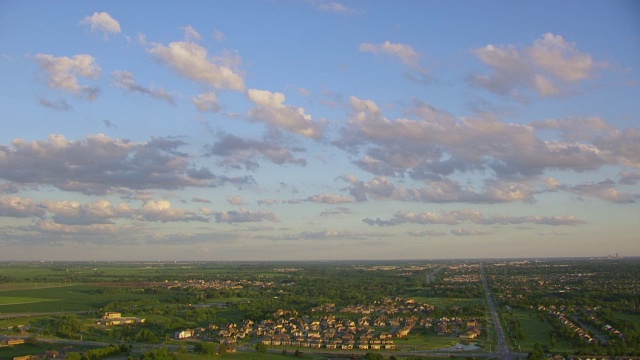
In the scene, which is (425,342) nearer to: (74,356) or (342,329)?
(342,329)

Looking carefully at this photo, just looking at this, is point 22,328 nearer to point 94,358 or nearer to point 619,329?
point 94,358

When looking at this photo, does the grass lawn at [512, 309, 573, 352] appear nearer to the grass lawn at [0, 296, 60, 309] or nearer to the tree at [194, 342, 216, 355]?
the tree at [194, 342, 216, 355]

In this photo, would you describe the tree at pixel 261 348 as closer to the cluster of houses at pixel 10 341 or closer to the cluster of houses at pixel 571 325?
the cluster of houses at pixel 10 341

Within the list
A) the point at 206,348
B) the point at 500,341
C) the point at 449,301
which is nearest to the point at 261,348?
the point at 206,348

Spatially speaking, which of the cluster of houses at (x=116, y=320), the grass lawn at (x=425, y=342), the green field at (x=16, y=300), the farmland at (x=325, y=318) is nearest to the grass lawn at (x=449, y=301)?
the farmland at (x=325, y=318)

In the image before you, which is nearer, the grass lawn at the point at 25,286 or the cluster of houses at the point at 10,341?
the cluster of houses at the point at 10,341

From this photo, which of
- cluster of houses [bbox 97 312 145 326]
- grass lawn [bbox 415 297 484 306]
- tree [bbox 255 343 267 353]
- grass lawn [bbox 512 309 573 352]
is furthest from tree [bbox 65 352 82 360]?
grass lawn [bbox 415 297 484 306]
